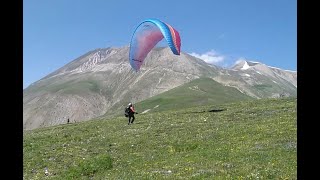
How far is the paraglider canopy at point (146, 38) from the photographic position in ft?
131

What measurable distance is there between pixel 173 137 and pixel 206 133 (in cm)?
230

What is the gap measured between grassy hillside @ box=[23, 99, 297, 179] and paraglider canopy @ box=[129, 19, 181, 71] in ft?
23.4

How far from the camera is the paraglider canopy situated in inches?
1572

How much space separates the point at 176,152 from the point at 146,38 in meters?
19.4

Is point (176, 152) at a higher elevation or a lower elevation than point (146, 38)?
lower

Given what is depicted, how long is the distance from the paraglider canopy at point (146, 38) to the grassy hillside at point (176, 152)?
7.12m

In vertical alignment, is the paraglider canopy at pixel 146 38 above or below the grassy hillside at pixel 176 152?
above

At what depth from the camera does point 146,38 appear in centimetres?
4156
